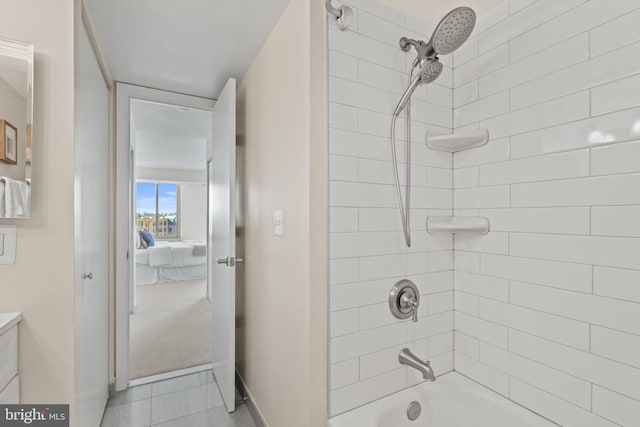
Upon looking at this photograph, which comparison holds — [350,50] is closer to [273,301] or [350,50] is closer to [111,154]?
[273,301]

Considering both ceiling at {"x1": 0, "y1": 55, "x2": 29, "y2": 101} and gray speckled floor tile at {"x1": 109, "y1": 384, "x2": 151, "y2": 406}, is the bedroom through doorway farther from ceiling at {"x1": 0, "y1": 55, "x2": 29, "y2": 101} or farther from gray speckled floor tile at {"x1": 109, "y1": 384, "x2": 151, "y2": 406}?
ceiling at {"x1": 0, "y1": 55, "x2": 29, "y2": 101}

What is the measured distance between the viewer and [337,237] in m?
1.29

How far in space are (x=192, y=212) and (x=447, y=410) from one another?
7.96 m

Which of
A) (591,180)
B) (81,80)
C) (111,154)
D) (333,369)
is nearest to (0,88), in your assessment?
(81,80)

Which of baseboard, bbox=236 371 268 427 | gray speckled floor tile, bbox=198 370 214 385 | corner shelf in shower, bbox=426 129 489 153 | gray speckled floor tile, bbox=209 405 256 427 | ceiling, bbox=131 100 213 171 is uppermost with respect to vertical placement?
ceiling, bbox=131 100 213 171

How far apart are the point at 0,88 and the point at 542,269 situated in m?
2.16

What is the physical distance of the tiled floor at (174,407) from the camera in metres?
1.94

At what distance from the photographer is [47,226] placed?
1146 mm

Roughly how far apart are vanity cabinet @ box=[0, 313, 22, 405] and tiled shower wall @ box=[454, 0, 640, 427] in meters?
1.89

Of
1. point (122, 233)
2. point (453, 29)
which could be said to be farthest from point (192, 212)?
point (453, 29)

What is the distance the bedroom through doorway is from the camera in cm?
293

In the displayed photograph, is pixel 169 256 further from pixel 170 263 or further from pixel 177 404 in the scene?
pixel 177 404

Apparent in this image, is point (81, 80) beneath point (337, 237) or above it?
above

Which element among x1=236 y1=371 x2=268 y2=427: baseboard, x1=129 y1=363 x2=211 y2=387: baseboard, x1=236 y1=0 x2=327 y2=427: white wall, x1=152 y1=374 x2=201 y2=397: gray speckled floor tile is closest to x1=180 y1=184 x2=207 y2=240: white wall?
x1=129 y1=363 x2=211 y2=387: baseboard
